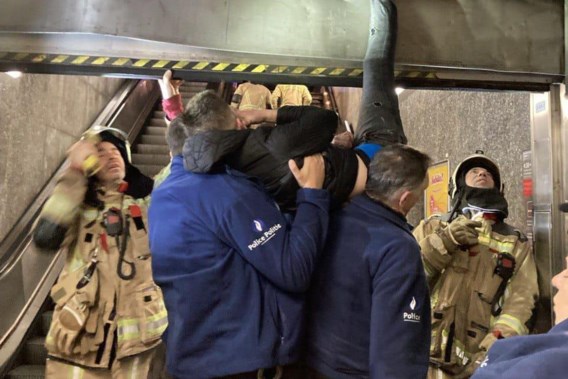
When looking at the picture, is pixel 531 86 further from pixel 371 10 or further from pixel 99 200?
pixel 99 200

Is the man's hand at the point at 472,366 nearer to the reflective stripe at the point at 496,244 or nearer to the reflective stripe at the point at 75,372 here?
the reflective stripe at the point at 496,244

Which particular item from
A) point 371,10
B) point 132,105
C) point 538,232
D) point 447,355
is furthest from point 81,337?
point 132,105

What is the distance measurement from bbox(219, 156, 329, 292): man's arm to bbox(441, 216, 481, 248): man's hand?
3.80 ft

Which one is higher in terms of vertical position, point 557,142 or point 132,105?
point 132,105

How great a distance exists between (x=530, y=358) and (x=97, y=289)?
196 centimetres

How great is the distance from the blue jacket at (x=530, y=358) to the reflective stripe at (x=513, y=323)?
165cm

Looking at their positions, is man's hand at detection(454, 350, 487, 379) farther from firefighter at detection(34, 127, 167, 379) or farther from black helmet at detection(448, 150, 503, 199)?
firefighter at detection(34, 127, 167, 379)

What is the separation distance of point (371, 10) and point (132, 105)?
519cm

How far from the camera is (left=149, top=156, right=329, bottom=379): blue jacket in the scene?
4.99 feet

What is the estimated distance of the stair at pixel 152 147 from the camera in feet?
20.1

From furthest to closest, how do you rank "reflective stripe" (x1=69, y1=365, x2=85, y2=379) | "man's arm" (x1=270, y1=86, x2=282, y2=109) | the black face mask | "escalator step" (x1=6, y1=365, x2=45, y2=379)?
1. "man's arm" (x1=270, y1=86, x2=282, y2=109)
2. "escalator step" (x1=6, y1=365, x2=45, y2=379)
3. the black face mask
4. "reflective stripe" (x1=69, y1=365, x2=85, y2=379)

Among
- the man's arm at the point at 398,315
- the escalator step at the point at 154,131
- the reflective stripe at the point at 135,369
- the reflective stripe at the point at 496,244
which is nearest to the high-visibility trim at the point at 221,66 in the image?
the man's arm at the point at 398,315

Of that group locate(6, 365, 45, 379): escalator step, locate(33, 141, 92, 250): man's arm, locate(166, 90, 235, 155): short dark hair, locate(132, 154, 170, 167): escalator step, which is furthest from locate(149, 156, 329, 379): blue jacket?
locate(132, 154, 170, 167): escalator step

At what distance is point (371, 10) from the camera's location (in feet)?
8.57
